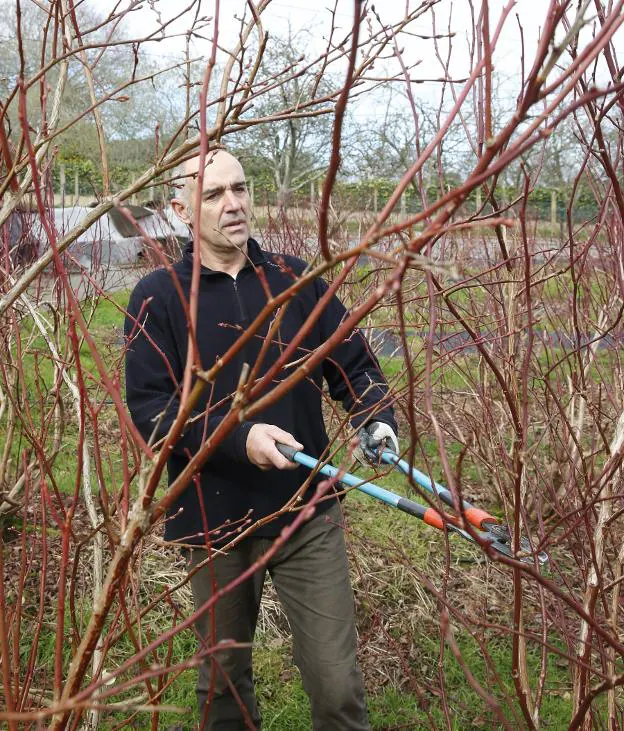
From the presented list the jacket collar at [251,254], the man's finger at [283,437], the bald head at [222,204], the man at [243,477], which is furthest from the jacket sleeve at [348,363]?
the man's finger at [283,437]

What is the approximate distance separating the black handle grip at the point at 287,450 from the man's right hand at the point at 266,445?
14 mm

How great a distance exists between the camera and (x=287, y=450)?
2266 millimetres

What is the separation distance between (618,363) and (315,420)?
1137 millimetres

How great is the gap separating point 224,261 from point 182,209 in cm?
36

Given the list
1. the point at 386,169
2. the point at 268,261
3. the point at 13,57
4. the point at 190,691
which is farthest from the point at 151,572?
the point at 13,57

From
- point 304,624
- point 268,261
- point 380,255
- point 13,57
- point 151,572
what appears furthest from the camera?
point 13,57

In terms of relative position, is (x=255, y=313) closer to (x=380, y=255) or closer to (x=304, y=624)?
(x=304, y=624)

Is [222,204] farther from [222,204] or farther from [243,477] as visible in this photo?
[243,477]

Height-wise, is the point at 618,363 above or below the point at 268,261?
below

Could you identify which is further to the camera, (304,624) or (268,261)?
(268,261)

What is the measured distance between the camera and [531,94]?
0.82 metres

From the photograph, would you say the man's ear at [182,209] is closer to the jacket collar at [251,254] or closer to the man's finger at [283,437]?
the jacket collar at [251,254]

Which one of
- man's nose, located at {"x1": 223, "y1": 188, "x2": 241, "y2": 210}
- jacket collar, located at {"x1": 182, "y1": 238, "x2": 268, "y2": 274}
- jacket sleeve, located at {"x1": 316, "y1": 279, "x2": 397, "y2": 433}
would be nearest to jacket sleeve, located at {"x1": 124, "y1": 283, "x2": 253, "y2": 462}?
jacket collar, located at {"x1": 182, "y1": 238, "x2": 268, "y2": 274}

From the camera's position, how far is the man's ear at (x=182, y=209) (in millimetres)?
3035
